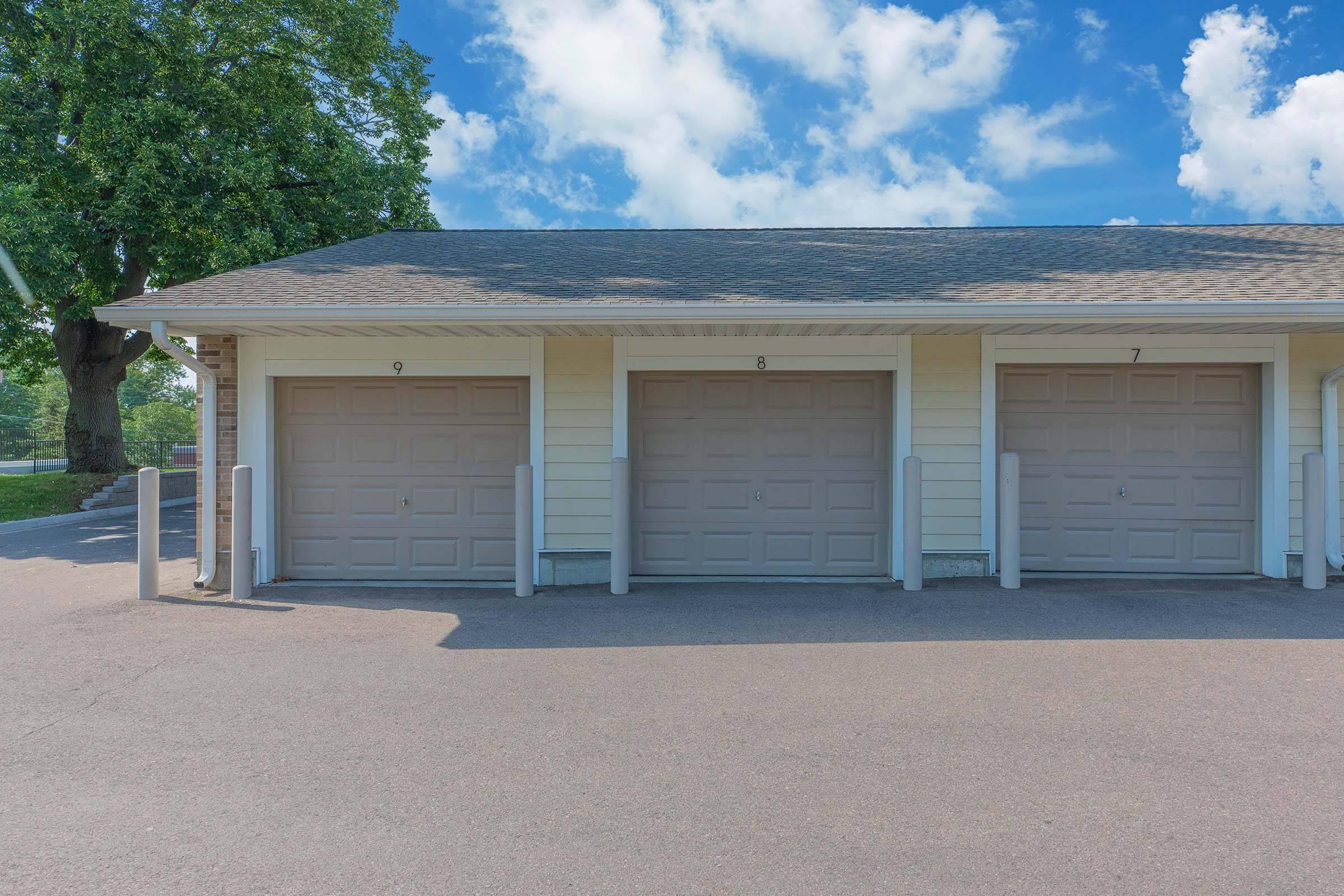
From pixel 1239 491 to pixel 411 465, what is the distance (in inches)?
329

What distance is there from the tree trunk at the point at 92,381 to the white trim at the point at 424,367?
39.7 feet

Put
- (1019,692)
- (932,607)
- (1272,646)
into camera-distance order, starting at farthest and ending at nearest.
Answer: (932,607) → (1272,646) → (1019,692)

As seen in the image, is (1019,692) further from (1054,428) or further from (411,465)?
(411,465)

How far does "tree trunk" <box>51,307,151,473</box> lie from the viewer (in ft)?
56.5

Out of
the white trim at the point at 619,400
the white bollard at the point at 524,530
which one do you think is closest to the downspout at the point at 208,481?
the white bollard at the point at 524,530

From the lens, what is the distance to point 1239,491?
8.23 metres

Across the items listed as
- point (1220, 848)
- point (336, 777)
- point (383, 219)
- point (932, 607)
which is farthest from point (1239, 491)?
point (383, 219)

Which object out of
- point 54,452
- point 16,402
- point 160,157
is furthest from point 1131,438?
point 16,402

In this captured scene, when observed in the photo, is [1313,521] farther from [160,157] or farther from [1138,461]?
[160,157]

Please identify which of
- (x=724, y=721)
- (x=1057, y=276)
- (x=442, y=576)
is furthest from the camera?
(x=442, y=576)

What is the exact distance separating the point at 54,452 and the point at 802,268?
3254 centimetres

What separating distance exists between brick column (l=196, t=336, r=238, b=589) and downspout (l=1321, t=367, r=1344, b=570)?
34.8 feet

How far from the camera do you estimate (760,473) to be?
830cm

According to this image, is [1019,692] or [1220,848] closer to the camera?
[1220,848]
